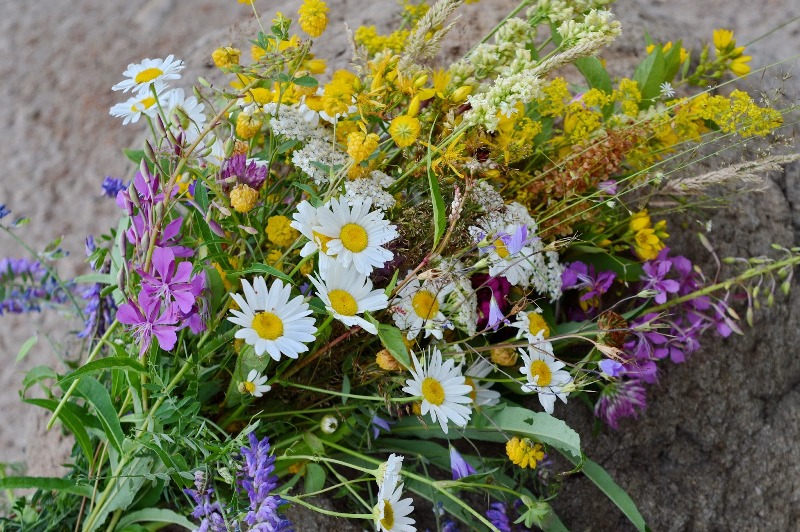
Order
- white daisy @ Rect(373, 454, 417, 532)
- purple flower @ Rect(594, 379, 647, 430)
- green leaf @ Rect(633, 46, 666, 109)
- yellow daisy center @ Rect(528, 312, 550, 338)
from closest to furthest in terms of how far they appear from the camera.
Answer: white daisy @ Rect(373, 454, 417, 532), yellow daisy center @ Rect(528, 312, 550, 338), purple flower @ Rect(594, 379, 647, 430), green leaf @ Rect(633, 46, 666, 109)

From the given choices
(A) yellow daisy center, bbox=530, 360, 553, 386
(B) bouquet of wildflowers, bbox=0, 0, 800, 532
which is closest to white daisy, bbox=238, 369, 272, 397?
(B) bouquet of wildflowers, bbox=0, 0, 800, 532

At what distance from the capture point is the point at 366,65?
0.98 metres

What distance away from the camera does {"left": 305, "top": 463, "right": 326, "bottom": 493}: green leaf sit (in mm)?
1006

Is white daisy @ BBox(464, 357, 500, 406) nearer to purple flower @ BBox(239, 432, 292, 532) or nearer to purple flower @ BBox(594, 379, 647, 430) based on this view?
purple flower @ BBox(594, 379, 647, 430)

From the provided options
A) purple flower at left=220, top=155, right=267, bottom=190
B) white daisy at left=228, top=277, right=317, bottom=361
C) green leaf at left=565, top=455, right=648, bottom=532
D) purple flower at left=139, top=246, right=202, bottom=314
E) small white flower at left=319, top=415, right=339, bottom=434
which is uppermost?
purple flower at left=220, top=155, right=267, bottom=190

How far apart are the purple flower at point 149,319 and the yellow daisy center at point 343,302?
0.17m

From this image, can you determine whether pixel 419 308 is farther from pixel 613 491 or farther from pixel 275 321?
pixel 613 491

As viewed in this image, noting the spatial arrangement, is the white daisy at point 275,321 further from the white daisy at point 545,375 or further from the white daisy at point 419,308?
the white daisy at point 545,375

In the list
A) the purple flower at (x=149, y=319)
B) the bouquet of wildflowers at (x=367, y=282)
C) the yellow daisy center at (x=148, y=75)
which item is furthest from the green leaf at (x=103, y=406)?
the yellow daisy center at (x=148, y=75)

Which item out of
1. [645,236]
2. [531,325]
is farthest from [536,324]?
[645,236]

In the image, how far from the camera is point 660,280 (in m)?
1.18

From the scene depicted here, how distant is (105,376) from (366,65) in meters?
0.56

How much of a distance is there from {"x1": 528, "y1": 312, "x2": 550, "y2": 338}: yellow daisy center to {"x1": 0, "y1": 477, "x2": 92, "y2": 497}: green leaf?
1.95 feet

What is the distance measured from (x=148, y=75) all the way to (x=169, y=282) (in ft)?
0.92
